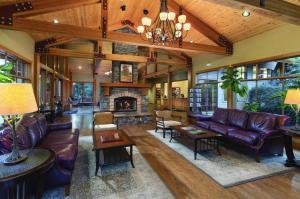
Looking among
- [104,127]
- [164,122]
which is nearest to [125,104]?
[104,127]

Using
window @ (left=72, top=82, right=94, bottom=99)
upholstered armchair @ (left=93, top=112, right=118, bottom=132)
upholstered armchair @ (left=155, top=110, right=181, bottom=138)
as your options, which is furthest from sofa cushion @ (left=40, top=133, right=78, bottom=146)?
window @ (left=72, top=82, right=94, bottom=99)

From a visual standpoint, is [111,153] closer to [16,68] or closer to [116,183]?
[116,183]

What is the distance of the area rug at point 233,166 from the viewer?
269cm

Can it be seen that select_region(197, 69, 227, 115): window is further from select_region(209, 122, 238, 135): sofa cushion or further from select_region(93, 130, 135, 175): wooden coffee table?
select_region(93, 130, 135, 175): wooden coffee table

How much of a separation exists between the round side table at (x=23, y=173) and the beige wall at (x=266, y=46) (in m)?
5.79

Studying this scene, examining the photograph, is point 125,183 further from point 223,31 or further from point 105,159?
point 223,31

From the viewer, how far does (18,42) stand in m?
4.48

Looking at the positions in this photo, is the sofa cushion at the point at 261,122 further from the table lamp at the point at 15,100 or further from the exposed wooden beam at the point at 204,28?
the table lamp at the point at 15,100

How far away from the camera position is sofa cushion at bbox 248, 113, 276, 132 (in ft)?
12.2

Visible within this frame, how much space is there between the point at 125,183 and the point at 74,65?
1328 cm

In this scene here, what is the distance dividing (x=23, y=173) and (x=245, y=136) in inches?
156

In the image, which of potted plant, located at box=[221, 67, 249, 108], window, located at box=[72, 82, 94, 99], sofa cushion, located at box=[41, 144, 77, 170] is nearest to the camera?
sofa cushion, located at box=[41, 144, 77, 170]

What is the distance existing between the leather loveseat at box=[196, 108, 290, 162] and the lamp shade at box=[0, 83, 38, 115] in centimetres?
399

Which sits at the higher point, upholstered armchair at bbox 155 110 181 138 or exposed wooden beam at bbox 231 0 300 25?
exposed wooden beam at bbox 231 0 300 25
